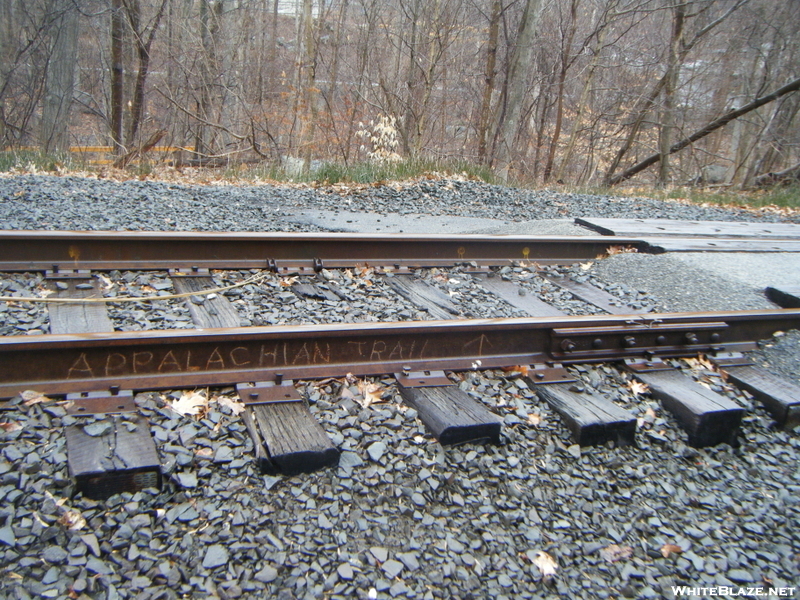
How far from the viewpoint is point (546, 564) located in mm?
2234

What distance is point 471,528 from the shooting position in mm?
2357

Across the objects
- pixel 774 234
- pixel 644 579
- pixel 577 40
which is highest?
pixel 577 40

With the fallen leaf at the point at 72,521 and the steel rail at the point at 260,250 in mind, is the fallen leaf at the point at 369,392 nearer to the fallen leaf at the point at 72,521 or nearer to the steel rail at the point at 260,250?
the fallen leaf at the point at 72,521

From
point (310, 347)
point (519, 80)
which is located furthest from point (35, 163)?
point (519, 80)

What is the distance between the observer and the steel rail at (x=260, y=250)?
181 inches

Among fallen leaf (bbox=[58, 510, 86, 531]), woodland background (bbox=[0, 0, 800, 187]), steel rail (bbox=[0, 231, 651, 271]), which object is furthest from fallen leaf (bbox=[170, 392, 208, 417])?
woodland background (bbox=[0, 0, 800, 187])

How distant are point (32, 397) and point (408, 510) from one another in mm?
1677

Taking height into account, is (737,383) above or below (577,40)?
below

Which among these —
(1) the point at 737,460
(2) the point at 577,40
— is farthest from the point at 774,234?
(2) the point at 577,40

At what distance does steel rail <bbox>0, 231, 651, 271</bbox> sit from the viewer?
460 cm

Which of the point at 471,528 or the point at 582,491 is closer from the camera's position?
the point at 471,528

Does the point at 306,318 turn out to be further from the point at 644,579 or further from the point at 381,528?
the point at 644,579

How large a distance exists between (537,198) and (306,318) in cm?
677

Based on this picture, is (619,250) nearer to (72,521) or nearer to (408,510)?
(408,510)
